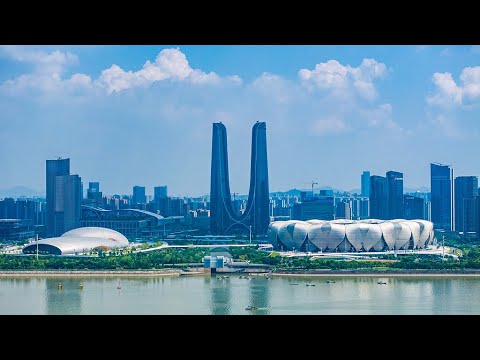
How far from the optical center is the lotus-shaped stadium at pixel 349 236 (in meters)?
11.4

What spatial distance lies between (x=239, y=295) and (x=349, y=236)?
184 inches

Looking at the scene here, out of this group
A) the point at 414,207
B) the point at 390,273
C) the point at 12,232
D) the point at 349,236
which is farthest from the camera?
the point at 414,207

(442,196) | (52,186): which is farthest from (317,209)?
(52,186)

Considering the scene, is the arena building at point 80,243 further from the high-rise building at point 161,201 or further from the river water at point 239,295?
the high-rise building at point 161,201

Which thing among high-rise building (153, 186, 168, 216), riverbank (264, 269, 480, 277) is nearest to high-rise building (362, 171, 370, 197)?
high-rise building (153, 186, 168, 216)

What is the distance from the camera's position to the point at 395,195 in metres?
17.3

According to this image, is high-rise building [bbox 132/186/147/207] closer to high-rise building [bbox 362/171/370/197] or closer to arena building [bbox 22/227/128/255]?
high-rise building [bbox 362/171/370/197]

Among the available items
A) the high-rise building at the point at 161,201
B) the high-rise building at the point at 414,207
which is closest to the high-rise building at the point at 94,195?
the high-rise building at the point at 161,201

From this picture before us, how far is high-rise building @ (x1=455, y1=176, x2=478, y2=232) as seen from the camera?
1564cm

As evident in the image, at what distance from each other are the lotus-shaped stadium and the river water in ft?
8.65

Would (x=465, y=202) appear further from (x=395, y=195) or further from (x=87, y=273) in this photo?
(x=87, y=273)
